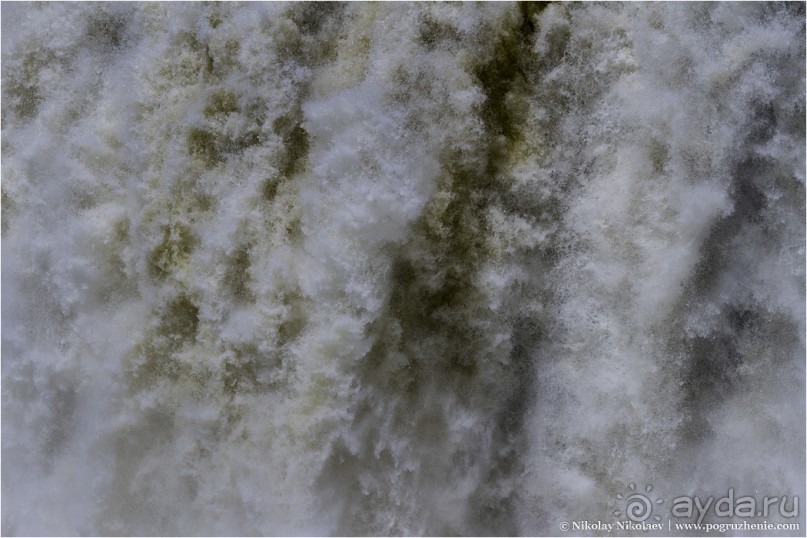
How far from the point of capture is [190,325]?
4.28 feet

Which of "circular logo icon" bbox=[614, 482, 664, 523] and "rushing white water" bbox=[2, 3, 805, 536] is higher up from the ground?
"rushing white water" bbox=[2, 3, 805, 536]

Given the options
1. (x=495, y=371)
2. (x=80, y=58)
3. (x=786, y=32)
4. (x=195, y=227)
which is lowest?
(x=495, y=371)

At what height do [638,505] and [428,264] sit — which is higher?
[428,264]

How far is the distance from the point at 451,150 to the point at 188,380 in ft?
2.27

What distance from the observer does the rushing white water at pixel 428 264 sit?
4.05ft

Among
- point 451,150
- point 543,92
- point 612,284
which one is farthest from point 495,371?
point 543,92

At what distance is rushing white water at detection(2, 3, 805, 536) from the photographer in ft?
4.05

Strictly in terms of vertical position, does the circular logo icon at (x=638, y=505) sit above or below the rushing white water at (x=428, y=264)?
below

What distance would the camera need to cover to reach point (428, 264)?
49.2 inches

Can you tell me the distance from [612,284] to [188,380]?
2.82ft

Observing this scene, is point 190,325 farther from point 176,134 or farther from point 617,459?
point 617,459

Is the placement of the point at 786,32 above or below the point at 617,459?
above

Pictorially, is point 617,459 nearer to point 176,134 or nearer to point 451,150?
point 451,150

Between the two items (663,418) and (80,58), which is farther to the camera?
(80,58)
